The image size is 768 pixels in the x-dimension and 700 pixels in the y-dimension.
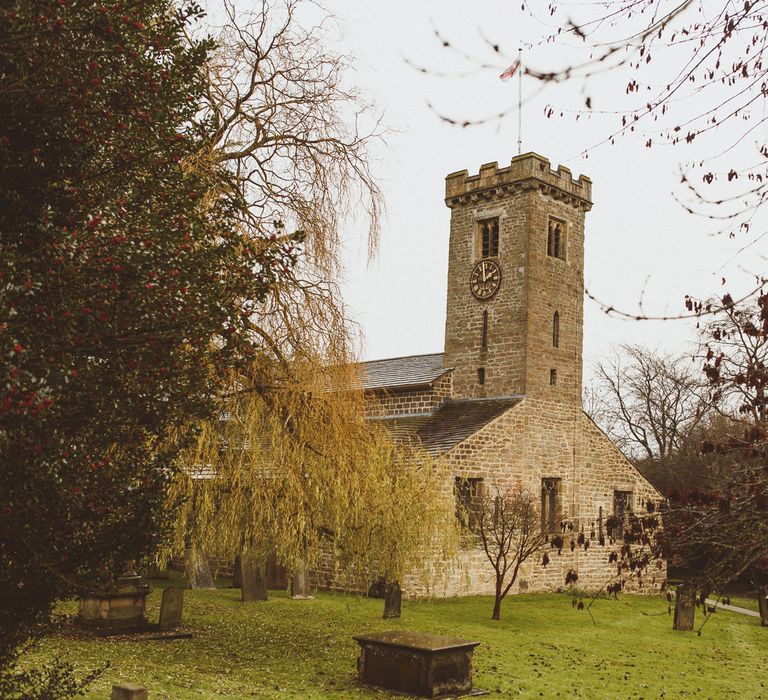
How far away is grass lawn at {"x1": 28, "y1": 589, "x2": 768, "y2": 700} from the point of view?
11336 millimetres

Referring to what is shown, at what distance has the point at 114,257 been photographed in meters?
6.01

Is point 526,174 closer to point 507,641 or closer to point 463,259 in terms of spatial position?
point 463,259

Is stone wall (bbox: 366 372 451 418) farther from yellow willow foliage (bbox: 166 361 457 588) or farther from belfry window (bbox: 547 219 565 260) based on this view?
yellow willow foliage (bbox: 166 361 457 588)

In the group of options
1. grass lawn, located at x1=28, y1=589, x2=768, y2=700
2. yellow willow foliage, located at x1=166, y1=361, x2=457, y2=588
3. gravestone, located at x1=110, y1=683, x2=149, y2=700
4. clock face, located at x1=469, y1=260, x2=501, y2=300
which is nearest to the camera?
gravestone, located at x1=110, y1=683, x2=149, y2=700

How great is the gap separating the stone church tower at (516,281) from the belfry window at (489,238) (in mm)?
34

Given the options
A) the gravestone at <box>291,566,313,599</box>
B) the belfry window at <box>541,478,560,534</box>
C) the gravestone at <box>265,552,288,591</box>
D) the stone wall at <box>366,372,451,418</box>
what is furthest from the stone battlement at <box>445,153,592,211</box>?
the gravestone at <box>291,566,313,599</box>

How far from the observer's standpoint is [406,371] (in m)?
29.5

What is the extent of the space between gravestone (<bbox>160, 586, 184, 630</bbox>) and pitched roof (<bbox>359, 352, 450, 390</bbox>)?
12964mm

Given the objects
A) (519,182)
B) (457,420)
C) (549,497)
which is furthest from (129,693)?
(519,182)

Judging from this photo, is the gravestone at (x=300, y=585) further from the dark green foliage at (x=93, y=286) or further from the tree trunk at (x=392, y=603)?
the dark green foliage at (x=93, y=286)

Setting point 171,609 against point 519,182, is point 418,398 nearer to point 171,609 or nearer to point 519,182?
point 519,182

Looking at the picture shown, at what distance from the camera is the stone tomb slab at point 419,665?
1093 cm

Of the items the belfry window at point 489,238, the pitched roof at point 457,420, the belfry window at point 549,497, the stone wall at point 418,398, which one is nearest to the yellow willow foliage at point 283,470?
the pitched roof at point 457,420

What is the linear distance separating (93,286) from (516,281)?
71.9 feet
